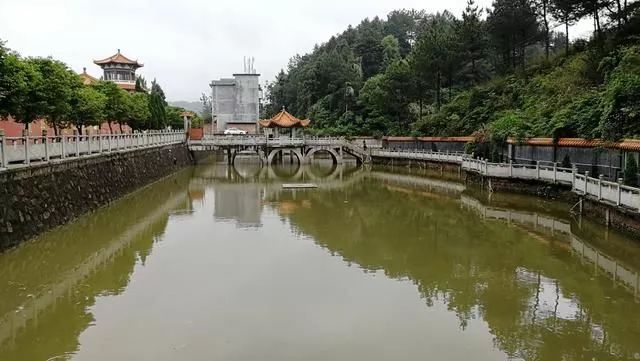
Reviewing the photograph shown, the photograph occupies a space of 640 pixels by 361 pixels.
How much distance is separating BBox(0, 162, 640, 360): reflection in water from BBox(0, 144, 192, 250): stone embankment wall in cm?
56

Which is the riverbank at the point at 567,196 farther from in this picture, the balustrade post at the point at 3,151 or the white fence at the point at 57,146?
the white fence at the point at 57,146

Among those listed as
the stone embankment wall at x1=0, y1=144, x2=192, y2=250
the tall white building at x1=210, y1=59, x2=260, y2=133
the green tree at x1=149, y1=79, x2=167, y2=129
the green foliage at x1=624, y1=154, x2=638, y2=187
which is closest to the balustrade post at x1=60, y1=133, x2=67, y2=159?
the stone embankment wall at x1=0, y1=144, x2=192, y2=250

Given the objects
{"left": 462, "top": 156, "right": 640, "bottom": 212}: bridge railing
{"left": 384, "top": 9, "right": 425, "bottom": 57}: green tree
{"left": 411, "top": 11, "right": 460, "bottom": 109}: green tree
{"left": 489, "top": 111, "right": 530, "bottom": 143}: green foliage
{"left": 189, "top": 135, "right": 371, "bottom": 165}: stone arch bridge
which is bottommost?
{"left": 462, "top": 156, "right": 640, "bottom": 212}: bridge railing

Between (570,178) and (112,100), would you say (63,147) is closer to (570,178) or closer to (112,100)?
(112,100)

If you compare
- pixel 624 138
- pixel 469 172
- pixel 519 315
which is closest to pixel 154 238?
pixel 519 315

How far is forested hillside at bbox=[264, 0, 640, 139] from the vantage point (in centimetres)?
2652

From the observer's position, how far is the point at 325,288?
13.4 m

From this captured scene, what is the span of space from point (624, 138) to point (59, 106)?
23471mm

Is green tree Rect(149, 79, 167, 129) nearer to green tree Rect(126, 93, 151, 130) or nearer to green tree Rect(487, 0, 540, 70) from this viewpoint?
green tree Rect(126, 93, 151, 130)

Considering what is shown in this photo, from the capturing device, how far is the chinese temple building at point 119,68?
232ft

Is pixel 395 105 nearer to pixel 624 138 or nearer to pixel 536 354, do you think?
pixel 624 138

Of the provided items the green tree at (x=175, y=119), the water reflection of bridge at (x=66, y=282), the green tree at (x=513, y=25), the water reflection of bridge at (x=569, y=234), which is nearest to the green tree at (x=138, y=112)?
the water reflection of bridge at (x=66, y=282)

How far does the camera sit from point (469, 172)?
33938 millimetres

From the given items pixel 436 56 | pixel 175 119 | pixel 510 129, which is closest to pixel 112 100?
pixel 510 129
